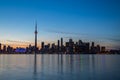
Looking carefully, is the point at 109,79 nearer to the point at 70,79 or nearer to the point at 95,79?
the point at 95,79

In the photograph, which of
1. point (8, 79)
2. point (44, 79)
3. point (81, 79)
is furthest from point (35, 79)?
point (81, 79)

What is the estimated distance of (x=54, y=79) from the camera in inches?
1276

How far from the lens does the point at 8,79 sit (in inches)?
1273

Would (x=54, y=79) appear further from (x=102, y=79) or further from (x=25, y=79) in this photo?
(x=102, y=79)

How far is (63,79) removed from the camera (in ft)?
106

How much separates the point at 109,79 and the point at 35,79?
11.8 meters

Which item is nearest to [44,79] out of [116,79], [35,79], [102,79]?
[35,79]

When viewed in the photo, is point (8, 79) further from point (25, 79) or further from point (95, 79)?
point (95, 79)

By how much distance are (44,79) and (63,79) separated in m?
3.08

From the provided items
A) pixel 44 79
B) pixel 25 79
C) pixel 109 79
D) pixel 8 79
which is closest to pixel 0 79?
pixel 8 79

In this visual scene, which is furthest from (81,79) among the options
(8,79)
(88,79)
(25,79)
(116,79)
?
(8,79)

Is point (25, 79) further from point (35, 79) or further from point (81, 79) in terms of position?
point (81, 79)

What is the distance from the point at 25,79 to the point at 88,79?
9979 millimetres

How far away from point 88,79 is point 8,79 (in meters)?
12.7
